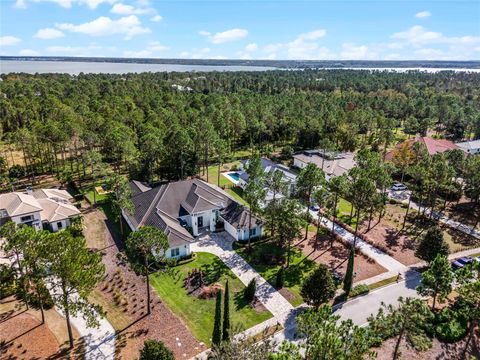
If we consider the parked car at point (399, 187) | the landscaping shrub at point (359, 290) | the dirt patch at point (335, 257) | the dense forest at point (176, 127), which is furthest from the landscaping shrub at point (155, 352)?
the parked car at point (399, 187)

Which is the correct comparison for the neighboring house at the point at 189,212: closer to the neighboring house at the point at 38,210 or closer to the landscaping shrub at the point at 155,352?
the neighboring house at the point at 38,210

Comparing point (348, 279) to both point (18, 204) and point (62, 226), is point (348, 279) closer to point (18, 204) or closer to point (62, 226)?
point (62, 226)

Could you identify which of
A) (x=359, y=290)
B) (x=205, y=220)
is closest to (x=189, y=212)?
(x=205, y=220)

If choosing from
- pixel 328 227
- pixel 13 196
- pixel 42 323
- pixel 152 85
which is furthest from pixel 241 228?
pixel 152 85

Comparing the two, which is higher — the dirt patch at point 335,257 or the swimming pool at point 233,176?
the swimming pool at point 233,176

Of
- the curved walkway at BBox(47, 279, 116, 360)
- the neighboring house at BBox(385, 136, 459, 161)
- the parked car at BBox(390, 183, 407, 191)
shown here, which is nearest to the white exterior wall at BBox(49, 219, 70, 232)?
the curved walkway at BBox(47, 279, 116, 360)

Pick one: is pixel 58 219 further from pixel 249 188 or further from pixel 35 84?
pixel 35 84
